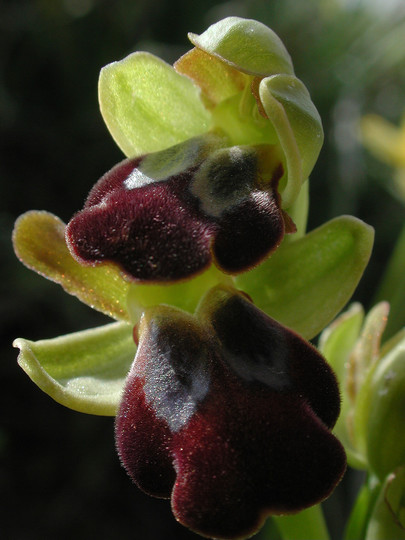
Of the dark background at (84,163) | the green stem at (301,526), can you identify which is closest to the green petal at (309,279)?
the green stem at (301,526)

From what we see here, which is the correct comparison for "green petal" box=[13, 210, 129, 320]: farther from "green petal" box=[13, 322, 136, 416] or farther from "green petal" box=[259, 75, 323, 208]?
"green petal" box=[259, 75, 323, 208]

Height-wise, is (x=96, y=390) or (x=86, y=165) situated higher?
(x=96, y=390)

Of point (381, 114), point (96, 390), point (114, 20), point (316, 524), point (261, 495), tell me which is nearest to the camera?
point (261, 495)

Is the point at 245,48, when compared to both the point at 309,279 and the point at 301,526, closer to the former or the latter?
the point at 309,279

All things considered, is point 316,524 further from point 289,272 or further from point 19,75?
point 19,75

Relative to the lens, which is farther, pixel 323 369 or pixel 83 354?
pixel 83 354

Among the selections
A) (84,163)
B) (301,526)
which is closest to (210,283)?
(301,526)

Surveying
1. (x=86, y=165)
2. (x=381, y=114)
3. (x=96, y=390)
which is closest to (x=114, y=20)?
(x=86, y=165)
